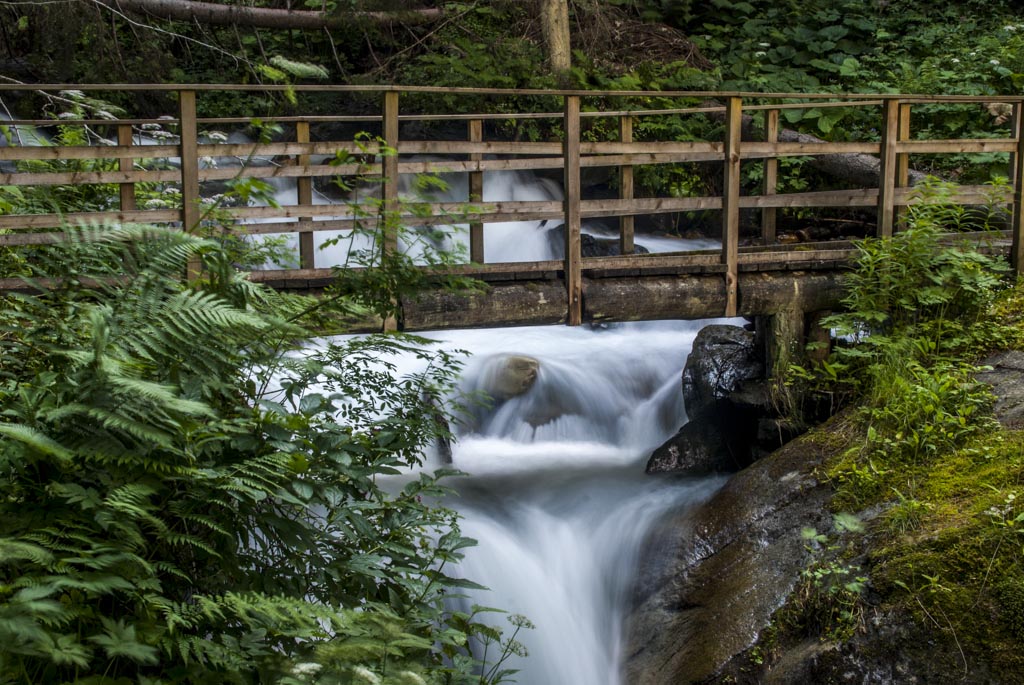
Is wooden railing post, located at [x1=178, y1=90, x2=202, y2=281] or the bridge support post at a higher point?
wooden railing post, located at [x1=178, y1=90, x2=202, y2=281]

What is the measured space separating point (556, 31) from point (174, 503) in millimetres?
11447

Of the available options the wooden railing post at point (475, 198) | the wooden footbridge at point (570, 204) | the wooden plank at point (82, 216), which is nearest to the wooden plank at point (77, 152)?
the wooden footbridge at point (570, 204)

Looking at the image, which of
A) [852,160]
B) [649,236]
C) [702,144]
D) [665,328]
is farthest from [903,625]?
[649,236]

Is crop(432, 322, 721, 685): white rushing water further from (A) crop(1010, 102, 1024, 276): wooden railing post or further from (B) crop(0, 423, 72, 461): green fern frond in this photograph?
(B) crop(0, 423, 72, 461): green fern frond

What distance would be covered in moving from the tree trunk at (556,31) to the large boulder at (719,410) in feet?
19.7

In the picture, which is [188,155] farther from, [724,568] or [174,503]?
[724,568]

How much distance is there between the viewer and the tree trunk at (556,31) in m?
13.3

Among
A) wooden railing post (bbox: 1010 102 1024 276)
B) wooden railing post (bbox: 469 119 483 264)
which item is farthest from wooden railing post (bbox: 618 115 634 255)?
wooden railing post (bbox: 1010 102 1024 276)

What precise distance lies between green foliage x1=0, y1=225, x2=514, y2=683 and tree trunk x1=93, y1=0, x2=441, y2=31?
33.2ft

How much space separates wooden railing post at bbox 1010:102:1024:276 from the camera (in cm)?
799

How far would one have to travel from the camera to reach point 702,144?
7484mm

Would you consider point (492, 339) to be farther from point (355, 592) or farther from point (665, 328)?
point (355, 592)

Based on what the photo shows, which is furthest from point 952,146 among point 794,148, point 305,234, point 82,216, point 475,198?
point 82,216

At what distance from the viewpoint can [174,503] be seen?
3.02 m
